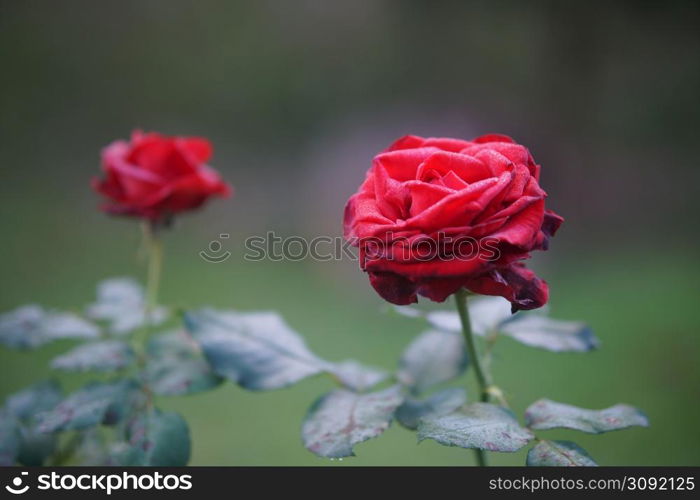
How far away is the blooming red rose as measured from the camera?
505 mm

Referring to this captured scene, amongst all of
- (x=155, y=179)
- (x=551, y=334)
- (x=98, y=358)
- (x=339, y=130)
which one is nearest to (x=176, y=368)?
(x=98, y=358)

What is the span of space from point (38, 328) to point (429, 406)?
318 millimetres

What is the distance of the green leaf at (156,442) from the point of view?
1.21 ft

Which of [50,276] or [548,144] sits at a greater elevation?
[548,144]

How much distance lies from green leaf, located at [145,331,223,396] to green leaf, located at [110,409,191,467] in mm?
18

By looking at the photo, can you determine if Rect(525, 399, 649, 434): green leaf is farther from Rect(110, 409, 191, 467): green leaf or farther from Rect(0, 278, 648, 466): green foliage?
Rect(110, 409, 191, 467): green leaf

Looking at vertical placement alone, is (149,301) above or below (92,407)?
above

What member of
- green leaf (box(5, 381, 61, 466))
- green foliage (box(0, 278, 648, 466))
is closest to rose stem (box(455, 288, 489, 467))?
green foliage (box(0, 278, 648, 466))

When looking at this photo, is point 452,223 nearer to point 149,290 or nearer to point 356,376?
point 356,376

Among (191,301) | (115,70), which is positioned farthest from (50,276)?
(115,70)

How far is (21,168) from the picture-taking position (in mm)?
1934

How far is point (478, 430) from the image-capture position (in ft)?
0.99

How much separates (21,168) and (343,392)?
1.91 metres

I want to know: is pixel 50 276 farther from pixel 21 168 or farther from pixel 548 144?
pixel 548 144
